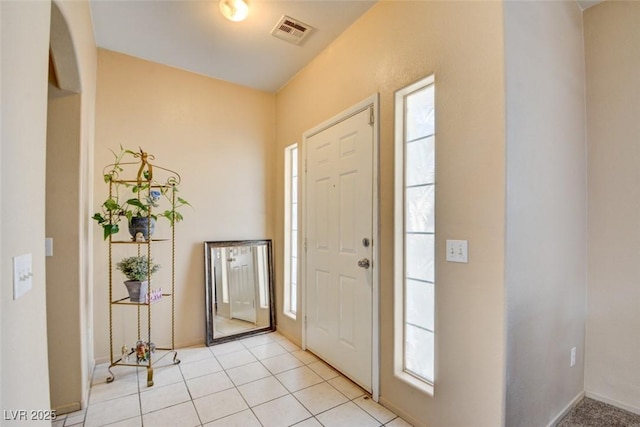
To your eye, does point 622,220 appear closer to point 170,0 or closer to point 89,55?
point 170,0

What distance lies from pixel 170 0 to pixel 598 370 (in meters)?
3.92

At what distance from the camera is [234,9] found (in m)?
2.09

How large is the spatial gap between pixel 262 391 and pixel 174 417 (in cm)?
59

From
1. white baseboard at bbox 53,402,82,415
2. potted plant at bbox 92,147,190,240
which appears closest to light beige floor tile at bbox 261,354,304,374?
white baseboard at bbox 53,402,82,415

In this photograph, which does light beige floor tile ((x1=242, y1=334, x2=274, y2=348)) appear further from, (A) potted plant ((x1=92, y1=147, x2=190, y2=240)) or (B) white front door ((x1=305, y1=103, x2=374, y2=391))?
(A) potted plant ((x1=92, y1=147, x2=190, y2=240))

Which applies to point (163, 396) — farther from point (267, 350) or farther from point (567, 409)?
point (567, 409)

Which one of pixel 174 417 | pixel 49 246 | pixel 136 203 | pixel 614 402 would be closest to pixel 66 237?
A: pixel 49 246

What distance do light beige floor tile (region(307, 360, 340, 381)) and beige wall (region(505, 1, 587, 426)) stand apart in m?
1.33

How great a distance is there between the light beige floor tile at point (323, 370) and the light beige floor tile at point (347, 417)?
396 millimetres

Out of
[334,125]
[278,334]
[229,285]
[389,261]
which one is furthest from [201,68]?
[278,334]

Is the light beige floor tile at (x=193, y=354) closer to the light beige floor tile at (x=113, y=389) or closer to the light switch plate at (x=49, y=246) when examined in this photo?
the light beige floor tile at (x=113, y=389)

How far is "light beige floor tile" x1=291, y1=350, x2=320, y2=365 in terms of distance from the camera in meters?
2.70

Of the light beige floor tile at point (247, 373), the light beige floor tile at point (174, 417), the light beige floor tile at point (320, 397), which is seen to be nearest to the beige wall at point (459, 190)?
the light beige floor tile at point (320, 397)

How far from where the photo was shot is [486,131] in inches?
59.1
